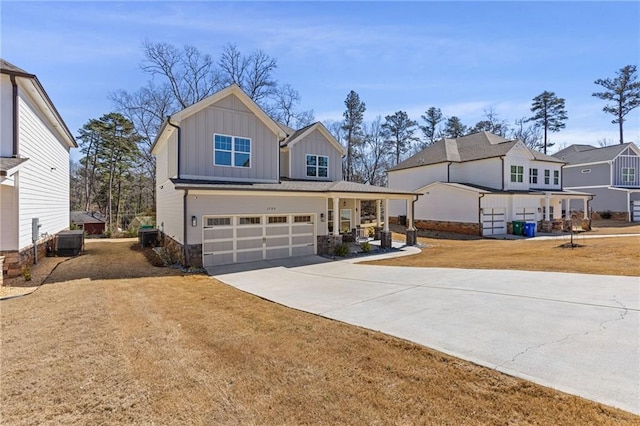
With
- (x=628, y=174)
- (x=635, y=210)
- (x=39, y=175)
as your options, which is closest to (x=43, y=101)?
(x=39, y=175)

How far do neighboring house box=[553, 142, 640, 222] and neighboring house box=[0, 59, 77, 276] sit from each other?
4259 cm

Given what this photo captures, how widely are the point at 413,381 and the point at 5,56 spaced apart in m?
16.9

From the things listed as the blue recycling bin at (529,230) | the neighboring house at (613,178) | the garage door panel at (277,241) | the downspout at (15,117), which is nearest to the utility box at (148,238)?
the garage door panel at (277,241)

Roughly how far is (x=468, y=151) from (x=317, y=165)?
15.9m

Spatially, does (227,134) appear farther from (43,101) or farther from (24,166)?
(24,166)

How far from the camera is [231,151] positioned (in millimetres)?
14297

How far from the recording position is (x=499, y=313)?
582 centimetres

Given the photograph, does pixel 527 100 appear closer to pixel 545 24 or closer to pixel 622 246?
pixel 622 246

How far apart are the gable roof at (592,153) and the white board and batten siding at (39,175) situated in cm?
4337

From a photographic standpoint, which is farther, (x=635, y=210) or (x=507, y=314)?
(x=635, y=210)

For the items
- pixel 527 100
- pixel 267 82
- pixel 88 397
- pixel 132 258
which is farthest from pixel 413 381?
pixel 527 100

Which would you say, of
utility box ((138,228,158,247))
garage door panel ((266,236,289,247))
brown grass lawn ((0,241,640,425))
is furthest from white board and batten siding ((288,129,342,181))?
brown grass lawn ((0,241,640,425))

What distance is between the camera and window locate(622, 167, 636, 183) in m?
31.9

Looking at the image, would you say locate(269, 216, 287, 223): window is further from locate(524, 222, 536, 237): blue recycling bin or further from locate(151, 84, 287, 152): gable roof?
locate(524, 222, 536, 237): blue recycling bin
